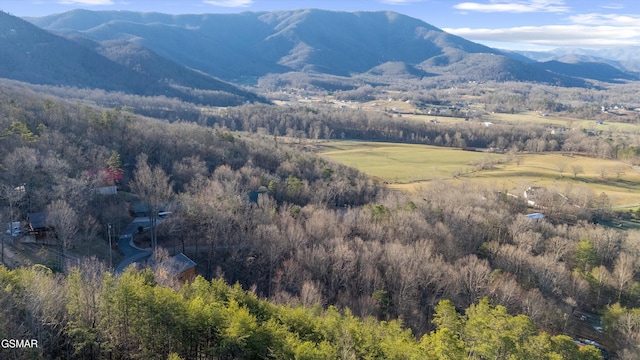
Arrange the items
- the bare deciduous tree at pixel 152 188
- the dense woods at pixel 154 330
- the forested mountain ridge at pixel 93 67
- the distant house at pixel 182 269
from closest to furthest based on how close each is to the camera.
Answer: the dense woods at pixel 154 330 < the distant house at pixel 182 269 < the bare deciduous tree at pixel 152 188 < the forested mountain ridge at pixel 93 67

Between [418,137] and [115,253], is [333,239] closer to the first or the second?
[115,253]

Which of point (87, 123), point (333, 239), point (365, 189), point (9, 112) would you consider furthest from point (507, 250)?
point (9, 112)

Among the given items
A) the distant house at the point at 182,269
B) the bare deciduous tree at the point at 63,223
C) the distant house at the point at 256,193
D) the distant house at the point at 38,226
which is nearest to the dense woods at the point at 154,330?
the distant house at the point at 182,269

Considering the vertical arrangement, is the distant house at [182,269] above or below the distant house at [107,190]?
below

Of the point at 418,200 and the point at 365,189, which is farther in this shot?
the point at 365,189

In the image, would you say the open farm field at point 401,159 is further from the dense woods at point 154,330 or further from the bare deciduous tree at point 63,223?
the dense woods at point 154,330

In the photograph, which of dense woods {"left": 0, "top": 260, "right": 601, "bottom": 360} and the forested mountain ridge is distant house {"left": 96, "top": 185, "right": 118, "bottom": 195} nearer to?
dense woods {"left": 0, "top": 260, "right": 601, "bottom": 360}
